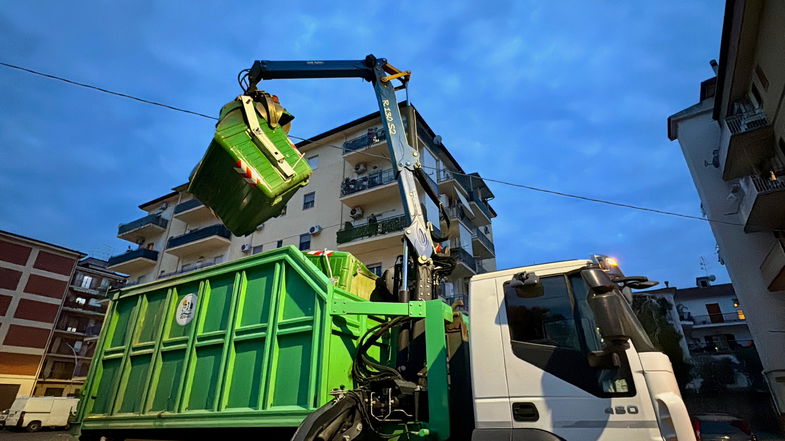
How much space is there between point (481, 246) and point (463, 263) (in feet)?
16.8

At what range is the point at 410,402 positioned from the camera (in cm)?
390

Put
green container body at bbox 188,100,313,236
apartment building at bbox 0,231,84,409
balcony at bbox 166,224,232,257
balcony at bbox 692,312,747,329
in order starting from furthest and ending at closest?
1. balcony at bbox 692,312,747,329
2. apartment building at bbox 0,231,84,409
3. balcony at bbox 166,224,232,257
4. green container body at bbox 188,100,313,236

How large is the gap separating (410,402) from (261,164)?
3489 millimetres

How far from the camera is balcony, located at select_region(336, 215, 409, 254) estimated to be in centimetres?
1927

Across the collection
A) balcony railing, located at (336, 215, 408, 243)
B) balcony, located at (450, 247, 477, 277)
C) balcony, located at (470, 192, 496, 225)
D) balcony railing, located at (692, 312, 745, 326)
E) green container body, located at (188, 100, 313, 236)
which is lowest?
green container body, located at (188, 100, 313, 236)

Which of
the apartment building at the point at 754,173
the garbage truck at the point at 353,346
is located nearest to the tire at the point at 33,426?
the garbage truck at the point at 353,346

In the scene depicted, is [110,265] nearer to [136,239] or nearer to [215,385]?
[136,239]

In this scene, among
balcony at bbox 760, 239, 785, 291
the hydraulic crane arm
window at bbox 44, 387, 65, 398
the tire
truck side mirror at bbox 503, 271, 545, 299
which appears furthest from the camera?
window at bbox 44, 387, 65, 398

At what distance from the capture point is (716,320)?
3762 centimetres

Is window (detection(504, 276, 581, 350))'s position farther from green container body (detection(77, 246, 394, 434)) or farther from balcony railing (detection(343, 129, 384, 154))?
balcony railing (detection(343, 129, 384, 154))

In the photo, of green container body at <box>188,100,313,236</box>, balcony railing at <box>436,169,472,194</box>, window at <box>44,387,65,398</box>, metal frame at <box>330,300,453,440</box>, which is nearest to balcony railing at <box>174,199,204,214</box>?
balcony railing at <box>436,169,472,194</box>

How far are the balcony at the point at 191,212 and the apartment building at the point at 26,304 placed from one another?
19.4 m

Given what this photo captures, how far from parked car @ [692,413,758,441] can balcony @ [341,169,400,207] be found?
14.5 meters

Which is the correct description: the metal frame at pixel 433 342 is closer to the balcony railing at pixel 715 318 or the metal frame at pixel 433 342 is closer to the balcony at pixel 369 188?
the balcony at pixel 369 188
